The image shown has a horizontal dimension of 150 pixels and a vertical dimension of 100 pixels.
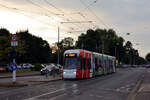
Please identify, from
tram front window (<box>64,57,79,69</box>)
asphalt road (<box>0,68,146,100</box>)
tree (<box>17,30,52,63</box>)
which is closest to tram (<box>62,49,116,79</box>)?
tram front window (<box>64,57,79,69</box>)

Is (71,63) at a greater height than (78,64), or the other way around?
(71,63)

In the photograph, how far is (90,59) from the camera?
34250mm

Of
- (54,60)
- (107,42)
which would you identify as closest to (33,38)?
(54,60)

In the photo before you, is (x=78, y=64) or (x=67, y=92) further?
(x=78, y=64)

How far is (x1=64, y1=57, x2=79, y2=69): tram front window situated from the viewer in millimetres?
→ 29844

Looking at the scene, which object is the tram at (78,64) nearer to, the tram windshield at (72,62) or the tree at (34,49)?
the tram windshield at (72,62)

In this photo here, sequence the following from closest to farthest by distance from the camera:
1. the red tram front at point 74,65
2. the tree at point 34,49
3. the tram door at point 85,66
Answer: the red tram front at point 74,65
the tram door at point 85,66
the tree at point 34,49

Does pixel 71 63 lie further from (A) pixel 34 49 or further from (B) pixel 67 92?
(A) pixel 34 49

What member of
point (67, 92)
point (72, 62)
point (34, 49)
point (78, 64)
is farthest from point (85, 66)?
point (34, 49)

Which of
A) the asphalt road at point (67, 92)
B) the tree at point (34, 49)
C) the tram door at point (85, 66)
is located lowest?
the asphalt road at point (67, 92)

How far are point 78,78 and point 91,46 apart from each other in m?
73.3

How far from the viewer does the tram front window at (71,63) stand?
97.9 ft

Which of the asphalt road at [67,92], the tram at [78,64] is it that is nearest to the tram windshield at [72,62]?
the tram at [78,64]

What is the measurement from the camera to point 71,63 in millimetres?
30078
